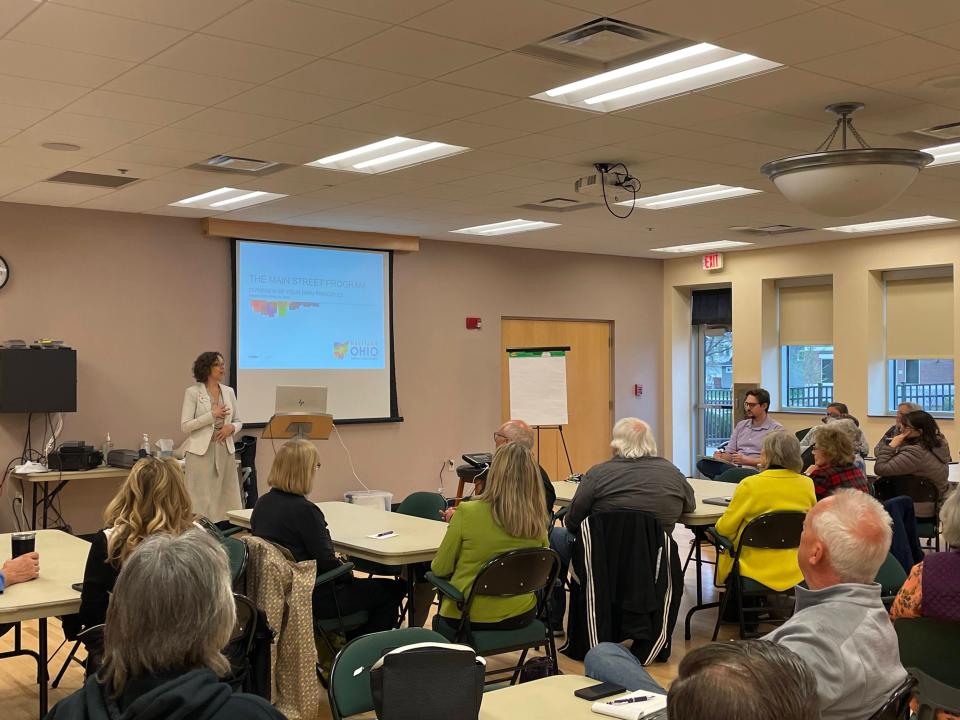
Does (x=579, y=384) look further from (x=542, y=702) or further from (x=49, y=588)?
(x=542, y=702)

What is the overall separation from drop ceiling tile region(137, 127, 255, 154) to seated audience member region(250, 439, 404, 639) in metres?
2.15

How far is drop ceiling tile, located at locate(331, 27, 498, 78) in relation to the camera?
4051 mm

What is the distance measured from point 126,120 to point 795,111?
11.9ft

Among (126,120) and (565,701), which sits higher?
(126,120)

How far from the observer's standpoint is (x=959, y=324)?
387 inches

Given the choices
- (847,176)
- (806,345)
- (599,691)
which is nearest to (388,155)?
(847,176)

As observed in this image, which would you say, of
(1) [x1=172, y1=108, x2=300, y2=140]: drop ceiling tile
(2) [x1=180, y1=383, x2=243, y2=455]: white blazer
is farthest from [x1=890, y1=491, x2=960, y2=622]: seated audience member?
(2) [x1=180, y1=383, x2=243, y2=455]: white blazer

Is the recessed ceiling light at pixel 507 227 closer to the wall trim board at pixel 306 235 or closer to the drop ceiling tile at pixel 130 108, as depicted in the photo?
the wall trim board at pixel 306 235

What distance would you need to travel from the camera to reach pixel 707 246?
37.0ft

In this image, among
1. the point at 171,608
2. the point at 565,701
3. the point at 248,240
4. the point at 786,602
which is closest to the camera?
the point at 171,608

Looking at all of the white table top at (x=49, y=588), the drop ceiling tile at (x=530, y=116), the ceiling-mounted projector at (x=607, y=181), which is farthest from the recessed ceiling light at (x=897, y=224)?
the white table top at (x=49, y=588)

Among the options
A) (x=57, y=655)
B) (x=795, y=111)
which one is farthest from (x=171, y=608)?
(x=795, y=111)

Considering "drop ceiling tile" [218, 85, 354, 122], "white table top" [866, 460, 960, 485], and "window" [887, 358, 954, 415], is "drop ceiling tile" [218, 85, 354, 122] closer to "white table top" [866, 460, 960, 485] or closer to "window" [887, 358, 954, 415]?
"white table top" [866, 460, 960, 485]

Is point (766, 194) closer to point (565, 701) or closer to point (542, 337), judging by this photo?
point (542, 337)
